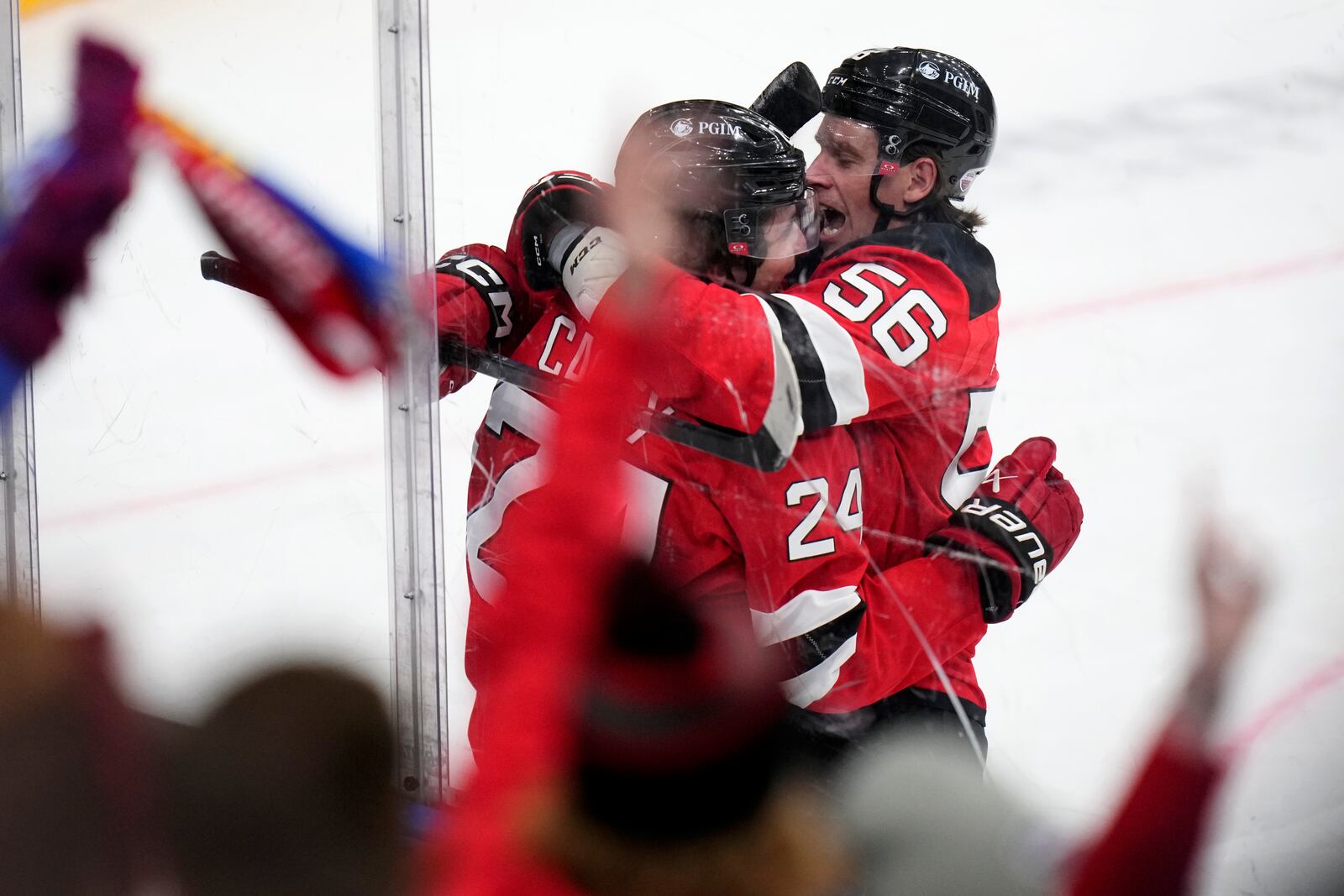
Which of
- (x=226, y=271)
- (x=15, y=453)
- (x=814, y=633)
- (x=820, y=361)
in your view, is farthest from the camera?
(x=15, y=453)

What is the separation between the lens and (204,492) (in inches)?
87.5

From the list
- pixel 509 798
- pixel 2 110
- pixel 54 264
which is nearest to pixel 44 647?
pixel 509 798

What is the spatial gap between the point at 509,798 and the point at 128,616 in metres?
1.68

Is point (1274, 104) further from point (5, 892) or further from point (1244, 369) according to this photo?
point (5, 892)

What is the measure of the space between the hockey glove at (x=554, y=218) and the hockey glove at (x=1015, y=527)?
0.53 metres

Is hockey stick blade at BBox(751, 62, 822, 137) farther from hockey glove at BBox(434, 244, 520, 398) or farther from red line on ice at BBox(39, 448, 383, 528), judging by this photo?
red line on ice at BBox(39, 448, 383, 528)

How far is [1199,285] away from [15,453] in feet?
6.80

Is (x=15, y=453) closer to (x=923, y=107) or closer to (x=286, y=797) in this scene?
(x=923, y=107)

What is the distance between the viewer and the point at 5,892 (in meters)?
0.76

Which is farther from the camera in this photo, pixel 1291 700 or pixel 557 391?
pixel 557 391

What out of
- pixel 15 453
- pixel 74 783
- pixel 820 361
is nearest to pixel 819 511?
pixel 820 361

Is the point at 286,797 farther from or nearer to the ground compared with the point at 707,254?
nearer to the ground

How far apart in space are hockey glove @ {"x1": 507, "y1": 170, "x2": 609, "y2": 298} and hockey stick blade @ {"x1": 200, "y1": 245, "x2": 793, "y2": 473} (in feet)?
0.40

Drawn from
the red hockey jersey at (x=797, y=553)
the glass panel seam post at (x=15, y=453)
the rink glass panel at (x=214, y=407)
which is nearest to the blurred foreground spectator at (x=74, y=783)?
the red hockey jersey at (x=797, y=553)
